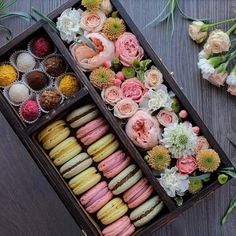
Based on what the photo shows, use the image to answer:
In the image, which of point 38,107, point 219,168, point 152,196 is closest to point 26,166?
point 38,107

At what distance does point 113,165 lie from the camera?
3.54 feet

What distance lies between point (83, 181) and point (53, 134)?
113 mm

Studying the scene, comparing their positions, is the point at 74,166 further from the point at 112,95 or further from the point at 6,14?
the point at 6,14

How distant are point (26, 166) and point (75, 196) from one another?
0.24m

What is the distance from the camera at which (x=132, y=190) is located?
3.55 ft

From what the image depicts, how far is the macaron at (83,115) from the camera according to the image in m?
1.08

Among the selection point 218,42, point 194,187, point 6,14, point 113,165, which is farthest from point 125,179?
point 6,14

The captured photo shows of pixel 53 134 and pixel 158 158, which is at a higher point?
pixel 53 134

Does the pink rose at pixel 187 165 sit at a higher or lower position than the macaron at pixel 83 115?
lower

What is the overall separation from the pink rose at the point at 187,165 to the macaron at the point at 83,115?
7.7 inches

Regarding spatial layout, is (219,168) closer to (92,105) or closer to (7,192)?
(92,105)

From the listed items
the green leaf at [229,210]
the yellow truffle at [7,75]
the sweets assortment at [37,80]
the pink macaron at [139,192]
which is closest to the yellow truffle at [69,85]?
the sweets assortment at [37,80]

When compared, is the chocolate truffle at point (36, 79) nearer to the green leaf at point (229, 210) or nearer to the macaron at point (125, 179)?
the macaron at point (125, 179)

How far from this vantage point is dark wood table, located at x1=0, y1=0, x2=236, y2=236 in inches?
49.1
